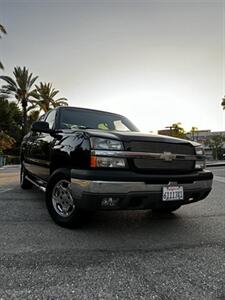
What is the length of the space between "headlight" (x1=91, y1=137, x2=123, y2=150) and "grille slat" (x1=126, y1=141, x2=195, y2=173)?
0.37ft

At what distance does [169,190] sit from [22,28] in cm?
985

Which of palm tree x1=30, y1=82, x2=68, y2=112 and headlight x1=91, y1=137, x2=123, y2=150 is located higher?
palm tree x1=30, y1=82, x2=68, y2=112

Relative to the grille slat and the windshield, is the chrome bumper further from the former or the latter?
the windshield

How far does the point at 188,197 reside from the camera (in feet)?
10.2

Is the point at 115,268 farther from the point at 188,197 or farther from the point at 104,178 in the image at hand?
the point at 188,197

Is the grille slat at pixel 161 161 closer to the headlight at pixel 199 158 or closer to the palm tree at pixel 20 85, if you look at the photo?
the headlight at pixel 199 158

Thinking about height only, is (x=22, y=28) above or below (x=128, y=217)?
above

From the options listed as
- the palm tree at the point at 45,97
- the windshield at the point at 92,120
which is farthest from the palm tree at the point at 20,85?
the windshield at the point at 92,120

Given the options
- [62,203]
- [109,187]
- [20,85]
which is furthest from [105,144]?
[20,85]

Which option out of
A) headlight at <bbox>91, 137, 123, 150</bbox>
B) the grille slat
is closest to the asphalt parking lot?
the grille slat

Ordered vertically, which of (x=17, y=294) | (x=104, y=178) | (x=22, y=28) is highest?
(x=22, y=28)

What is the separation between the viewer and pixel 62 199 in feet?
10.9

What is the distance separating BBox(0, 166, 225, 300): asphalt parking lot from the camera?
1.88m

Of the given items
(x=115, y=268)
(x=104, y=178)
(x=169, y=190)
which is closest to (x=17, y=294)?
(x=115, y=268)
